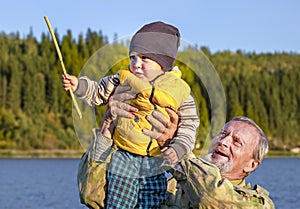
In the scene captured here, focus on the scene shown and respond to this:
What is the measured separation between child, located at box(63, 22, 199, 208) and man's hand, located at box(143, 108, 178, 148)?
0.06ft

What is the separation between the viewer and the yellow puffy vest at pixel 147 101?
280 cm

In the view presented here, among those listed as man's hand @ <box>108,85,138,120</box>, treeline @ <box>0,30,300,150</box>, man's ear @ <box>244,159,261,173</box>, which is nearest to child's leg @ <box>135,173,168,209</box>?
man's hand @ <box>108,85,138,120</box>

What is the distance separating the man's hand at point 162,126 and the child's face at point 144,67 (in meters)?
0.14

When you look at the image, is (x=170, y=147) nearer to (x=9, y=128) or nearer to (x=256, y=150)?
(x=256, y=150)

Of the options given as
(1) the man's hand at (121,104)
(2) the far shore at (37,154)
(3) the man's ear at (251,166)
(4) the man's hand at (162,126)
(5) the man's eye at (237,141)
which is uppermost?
(1) the man's hand at (121,104)

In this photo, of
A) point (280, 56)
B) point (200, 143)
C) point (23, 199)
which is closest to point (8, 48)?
point (280, 56)

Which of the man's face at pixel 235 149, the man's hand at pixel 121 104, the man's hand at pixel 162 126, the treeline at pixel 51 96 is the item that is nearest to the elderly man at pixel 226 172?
the man's face at pixel 235 149

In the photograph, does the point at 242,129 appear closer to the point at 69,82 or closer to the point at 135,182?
the point at 135,182

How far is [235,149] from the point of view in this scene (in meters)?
3.15

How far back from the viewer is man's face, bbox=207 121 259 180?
312 centimetres

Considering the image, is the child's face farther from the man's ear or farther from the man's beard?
the man's ear

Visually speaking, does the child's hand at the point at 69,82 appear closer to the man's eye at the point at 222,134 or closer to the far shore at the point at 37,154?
the man's eye at the point at 222,134

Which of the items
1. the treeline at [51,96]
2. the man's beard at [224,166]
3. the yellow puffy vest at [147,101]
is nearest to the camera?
the yellow puffy vest at [147,101]

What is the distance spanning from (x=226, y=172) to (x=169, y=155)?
1.39 feet
